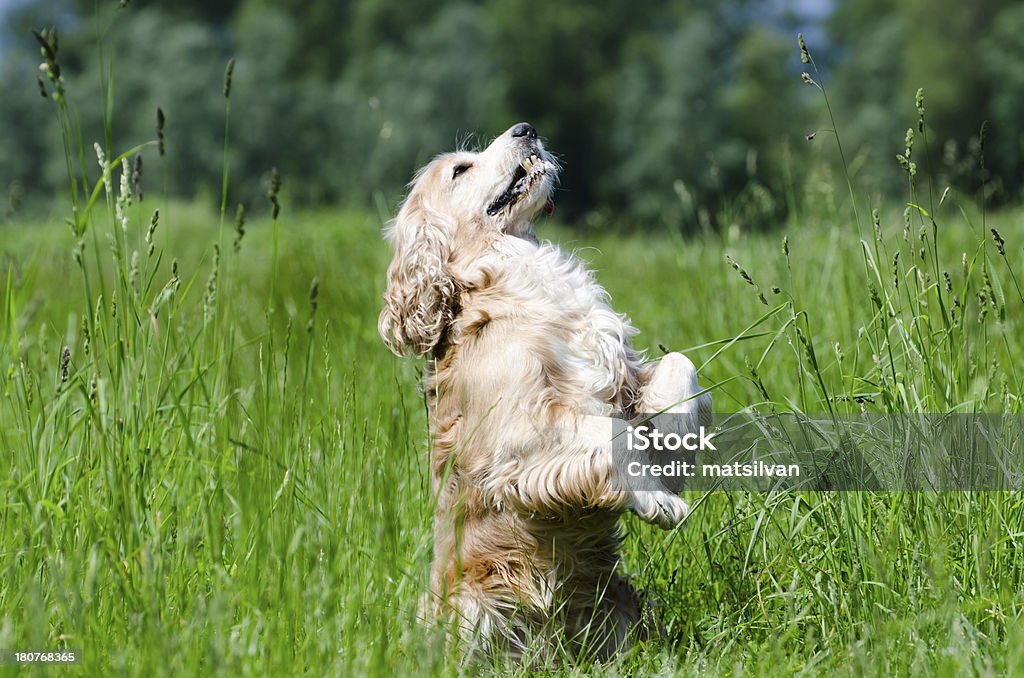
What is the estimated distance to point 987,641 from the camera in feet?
7.54

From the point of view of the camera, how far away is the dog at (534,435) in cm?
278

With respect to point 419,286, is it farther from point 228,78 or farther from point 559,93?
point 559,93

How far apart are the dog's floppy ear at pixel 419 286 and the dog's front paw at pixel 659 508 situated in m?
0.98

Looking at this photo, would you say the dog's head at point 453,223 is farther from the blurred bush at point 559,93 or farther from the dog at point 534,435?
the blurred bush at point 559,93

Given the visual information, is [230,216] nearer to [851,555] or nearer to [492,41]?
[851,555]

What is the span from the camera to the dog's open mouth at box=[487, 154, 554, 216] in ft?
11.5

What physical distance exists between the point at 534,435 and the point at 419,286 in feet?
2.70

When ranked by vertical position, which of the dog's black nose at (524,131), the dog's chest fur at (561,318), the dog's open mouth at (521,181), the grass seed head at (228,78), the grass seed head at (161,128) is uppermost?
the dog's black nose at (524,131)

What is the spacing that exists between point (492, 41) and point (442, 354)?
40597mm

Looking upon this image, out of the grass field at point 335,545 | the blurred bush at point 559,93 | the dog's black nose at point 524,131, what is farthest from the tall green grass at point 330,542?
the blurred bush at point 559,93

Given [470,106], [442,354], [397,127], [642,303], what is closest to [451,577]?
[442,354]

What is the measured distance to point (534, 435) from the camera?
9.24 feet

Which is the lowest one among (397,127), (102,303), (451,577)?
(451,577)

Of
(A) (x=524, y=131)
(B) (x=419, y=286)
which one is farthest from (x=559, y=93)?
(B) (x=419, y=286)
